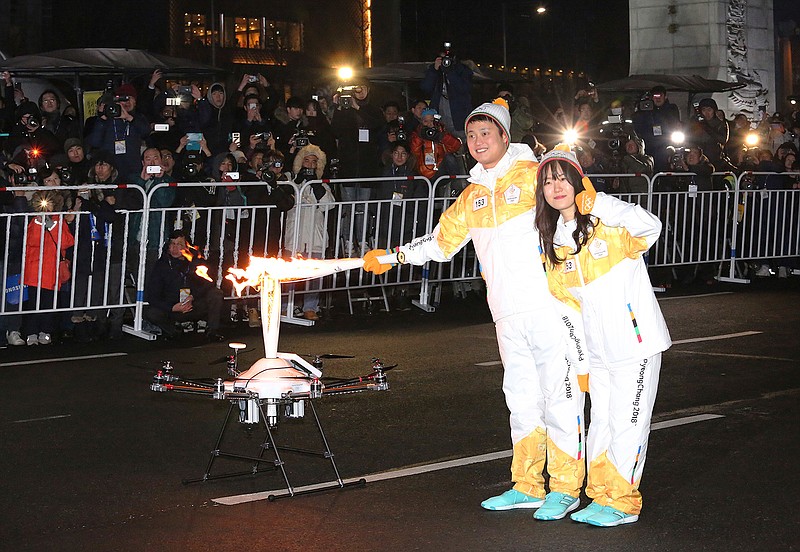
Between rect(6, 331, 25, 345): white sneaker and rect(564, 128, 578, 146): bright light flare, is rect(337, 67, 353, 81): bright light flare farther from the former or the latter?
rect(564, 128, 578, 146): bright light flare

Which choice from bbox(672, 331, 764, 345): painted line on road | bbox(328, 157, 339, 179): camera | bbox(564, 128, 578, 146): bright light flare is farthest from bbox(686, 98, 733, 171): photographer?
bbox(564, 128, 578, 146): bright light flare

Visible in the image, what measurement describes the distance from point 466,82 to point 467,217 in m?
11.2

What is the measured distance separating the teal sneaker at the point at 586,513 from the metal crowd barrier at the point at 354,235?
771 cm

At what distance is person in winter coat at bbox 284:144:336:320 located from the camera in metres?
14.7

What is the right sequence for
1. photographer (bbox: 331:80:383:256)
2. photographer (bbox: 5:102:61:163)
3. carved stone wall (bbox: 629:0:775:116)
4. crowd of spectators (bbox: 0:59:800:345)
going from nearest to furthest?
crowd of spectators (bbox: 0:59:800:345) < photographer (bbox: 5:102:61:163) < photographer (bbox: 331:80:383:256) < carved stone wall (bbox: 629:0:775:116)

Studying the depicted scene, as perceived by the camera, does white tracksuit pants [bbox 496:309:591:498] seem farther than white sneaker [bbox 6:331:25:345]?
No

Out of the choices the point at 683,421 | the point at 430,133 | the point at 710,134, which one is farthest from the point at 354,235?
the point at 710,134

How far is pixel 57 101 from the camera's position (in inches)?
639

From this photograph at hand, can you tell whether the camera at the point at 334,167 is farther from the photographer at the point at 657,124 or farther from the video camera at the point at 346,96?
the photographer at the point at 657,124

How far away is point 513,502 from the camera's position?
22.7 ft

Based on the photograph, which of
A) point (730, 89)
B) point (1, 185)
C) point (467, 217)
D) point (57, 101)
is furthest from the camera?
point (730, 89)

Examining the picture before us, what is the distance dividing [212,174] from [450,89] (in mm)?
4391

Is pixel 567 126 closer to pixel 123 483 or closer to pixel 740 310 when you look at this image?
pixel 740 310

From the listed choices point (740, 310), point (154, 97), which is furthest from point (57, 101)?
point (740, 310)
